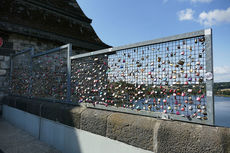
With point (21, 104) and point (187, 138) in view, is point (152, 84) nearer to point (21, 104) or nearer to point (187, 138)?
point (187, 138)

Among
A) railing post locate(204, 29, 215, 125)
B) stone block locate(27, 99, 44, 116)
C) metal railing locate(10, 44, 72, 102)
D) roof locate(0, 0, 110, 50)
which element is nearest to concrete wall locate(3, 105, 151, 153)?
stone block locate(27, 99, 44, 116)

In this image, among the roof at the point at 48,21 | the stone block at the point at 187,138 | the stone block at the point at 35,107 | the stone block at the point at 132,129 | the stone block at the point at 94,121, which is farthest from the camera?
the roof at the point at 48,21

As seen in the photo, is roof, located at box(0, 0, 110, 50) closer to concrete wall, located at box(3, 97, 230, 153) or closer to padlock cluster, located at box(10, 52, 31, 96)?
padlock cluster, located at box(10, 52, 31, 96)

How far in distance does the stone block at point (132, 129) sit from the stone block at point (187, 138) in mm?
118

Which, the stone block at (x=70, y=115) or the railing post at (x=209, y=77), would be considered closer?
the railing post at (x=209, y=77)

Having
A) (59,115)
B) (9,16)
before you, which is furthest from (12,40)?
(59,115)

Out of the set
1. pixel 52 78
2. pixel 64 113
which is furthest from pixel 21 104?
pixel 64 113

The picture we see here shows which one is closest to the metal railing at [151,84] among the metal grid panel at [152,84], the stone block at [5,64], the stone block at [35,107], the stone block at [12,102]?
the metal grid panel at [152,84]

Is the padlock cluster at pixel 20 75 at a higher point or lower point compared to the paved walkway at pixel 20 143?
higher

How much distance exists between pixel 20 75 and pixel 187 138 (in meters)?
5.13

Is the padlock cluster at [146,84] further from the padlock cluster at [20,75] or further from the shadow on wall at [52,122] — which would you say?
the padlock cluster at [20,75]

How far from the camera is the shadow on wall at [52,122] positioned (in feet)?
8.18

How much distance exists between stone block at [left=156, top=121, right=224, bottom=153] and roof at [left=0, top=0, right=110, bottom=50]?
644cm

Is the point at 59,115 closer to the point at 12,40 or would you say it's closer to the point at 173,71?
the point at 173,71
